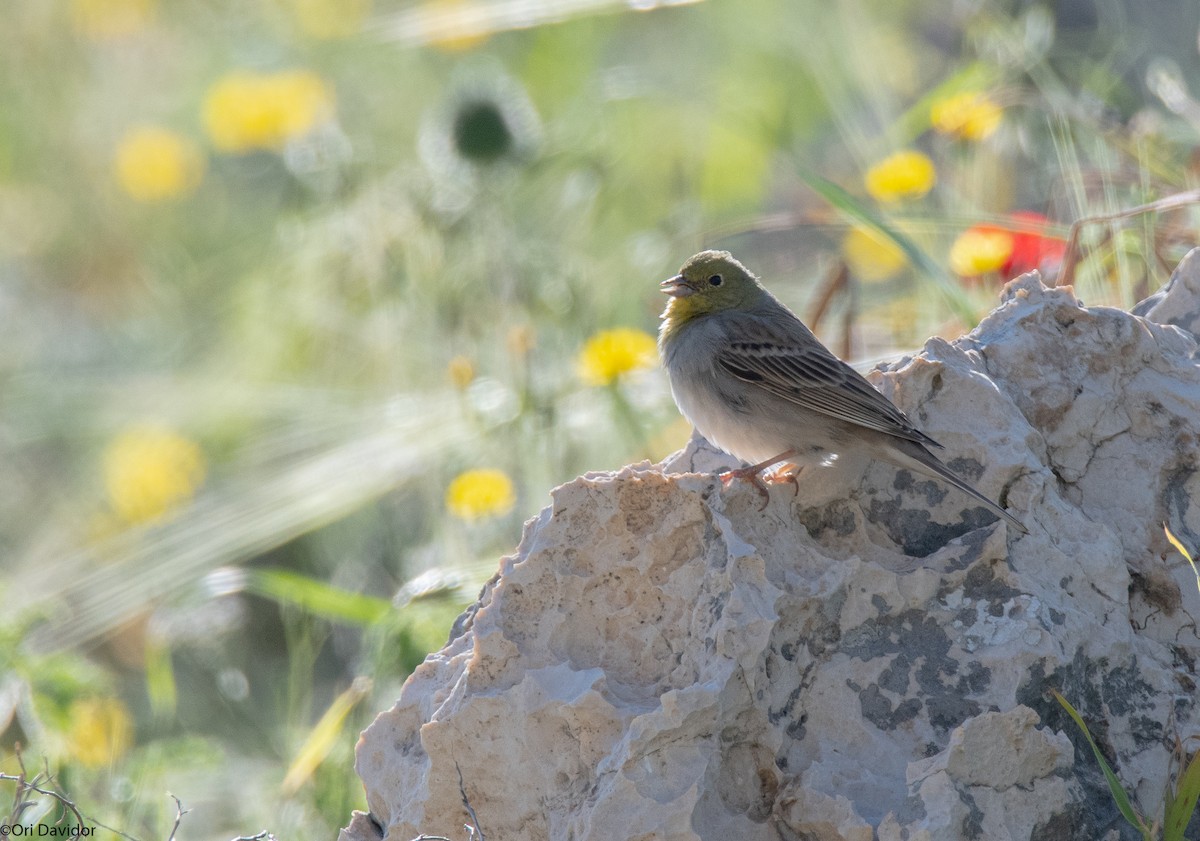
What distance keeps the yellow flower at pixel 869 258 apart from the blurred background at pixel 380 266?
54 mm

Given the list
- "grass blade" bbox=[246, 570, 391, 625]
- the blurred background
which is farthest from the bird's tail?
"grass blade" bbox=[246, 570, 391, 625]

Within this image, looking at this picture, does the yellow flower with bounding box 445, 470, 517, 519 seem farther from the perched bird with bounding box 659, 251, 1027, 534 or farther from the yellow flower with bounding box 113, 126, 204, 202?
the yellow flower with bounding box 113, 126, 204, 202

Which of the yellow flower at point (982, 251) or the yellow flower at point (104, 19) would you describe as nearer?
the yellow flower at point (982, 251)

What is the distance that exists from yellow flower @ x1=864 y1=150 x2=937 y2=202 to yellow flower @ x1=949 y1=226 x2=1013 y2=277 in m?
0.80

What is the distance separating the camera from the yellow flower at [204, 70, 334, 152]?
351 inches

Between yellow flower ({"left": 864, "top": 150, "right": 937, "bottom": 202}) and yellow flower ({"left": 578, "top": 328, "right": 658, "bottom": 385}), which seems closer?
yellow flower ({"left": 578, "top": 328, "right": 658, "bottom": 385})

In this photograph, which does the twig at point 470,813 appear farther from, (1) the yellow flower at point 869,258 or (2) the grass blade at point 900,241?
(1) the yellow flower at point 869,258

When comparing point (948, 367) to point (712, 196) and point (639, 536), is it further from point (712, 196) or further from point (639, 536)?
point (712, 196)

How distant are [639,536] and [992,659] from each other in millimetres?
767

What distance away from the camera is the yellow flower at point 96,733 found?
4.59m

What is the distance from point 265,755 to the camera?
5.90 m

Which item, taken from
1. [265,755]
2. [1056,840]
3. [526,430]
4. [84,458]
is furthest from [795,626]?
[84,458]

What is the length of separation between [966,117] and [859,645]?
3.65m

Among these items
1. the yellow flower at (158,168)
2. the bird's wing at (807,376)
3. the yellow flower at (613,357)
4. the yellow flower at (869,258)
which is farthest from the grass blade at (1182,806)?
the yellow flower at (158,168)
